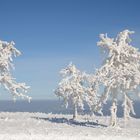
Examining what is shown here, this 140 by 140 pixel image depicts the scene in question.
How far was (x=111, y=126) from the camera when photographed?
5881cm

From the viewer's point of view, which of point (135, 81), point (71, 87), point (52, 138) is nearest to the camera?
point (52, 138)

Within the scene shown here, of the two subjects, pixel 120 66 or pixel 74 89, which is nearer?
pixel 120 66

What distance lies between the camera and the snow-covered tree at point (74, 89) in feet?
244

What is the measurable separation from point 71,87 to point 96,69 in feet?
60.6

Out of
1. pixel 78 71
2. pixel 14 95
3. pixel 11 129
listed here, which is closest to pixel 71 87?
pixel 78 71

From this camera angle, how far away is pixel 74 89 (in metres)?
75.2

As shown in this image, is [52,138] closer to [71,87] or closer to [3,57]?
[3,57]

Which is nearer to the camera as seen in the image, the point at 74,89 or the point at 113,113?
the point at 113,113

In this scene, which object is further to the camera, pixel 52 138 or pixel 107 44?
pixel 107 44

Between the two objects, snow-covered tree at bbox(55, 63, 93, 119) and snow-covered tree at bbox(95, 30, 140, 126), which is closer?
snow-covered tree at bbox(95, 30, 140, 126)

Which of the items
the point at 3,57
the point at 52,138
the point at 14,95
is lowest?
the point at 52,138

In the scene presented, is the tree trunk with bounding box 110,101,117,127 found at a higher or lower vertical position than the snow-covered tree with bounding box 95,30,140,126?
lower

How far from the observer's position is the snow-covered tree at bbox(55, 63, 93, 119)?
7431cm

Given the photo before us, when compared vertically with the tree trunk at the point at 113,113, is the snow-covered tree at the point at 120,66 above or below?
above
